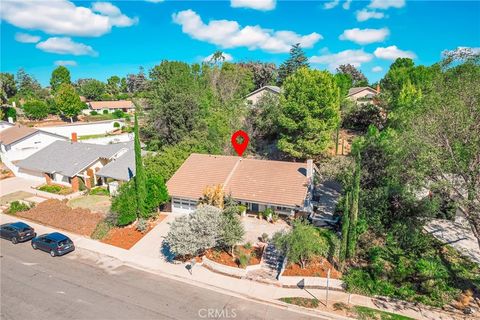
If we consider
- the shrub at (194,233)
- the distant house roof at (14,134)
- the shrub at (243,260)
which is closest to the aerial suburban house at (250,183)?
the shrub at (194,233)

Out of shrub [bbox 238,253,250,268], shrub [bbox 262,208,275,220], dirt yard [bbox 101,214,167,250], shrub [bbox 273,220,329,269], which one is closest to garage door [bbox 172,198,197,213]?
dirt yard [bbox 101,214,167,250]

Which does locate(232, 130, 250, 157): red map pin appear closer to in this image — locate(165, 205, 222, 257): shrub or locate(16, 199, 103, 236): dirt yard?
locate(16, 199, 103, 236): dirt yard

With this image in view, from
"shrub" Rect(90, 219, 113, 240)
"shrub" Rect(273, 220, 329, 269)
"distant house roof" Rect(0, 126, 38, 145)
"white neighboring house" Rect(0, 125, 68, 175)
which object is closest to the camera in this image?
"shrub" Rect(273, 220, 329, 269)

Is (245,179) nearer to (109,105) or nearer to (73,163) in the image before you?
(73,163)

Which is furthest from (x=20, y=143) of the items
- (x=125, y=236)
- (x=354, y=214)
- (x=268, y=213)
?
(x=354, y=214)

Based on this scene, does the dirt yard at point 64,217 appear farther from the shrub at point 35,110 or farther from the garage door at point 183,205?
the shrub at point 35,110

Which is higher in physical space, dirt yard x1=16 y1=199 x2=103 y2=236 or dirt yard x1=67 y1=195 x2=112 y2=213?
dirt yard x1=67 y1=195 x2=112 y2=213
